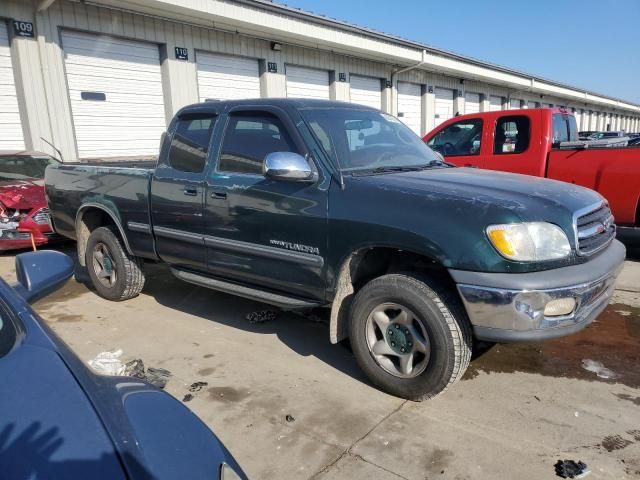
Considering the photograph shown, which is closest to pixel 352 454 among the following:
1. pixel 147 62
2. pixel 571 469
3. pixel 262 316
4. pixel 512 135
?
pixel 571 469

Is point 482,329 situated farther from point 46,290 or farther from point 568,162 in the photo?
point 568,162

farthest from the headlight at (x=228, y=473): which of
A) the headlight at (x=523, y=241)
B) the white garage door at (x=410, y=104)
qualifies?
the white garage door at (x=410, y=104)

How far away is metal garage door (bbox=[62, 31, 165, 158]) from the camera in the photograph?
10188 millimetres

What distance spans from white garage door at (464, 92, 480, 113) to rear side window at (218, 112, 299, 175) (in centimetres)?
2136

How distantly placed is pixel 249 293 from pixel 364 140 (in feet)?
5.02

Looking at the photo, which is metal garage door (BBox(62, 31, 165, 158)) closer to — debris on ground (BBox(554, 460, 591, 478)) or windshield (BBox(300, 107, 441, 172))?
windshield (BBox(300, 107, 441, 172))

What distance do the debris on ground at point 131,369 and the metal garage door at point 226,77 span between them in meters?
9.68

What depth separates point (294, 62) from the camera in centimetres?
1422

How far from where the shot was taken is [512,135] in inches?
273

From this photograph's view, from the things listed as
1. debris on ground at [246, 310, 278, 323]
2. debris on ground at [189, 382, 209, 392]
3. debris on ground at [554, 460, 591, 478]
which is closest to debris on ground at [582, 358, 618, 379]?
debris on ground at [554, 460, 591, 478]

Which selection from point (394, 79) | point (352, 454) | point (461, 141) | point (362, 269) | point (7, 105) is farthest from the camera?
point (394, 79)

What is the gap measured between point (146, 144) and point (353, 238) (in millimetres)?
9993

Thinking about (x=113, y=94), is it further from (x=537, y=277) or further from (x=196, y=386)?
(x=537, y=277)

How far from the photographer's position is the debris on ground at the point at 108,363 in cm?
353
